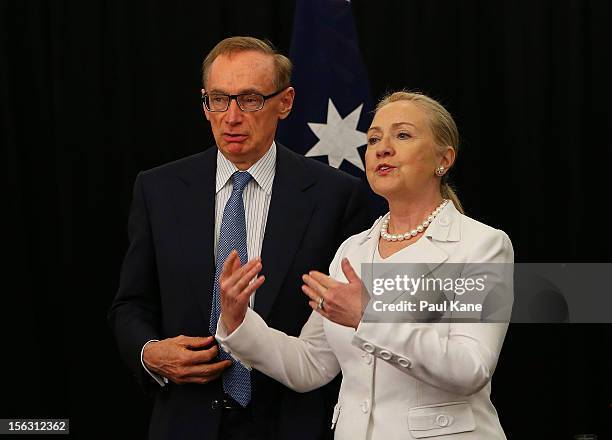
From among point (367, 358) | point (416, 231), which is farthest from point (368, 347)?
point (416, 231)

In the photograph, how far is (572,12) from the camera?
13.6 ft

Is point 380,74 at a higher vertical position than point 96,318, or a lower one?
higher

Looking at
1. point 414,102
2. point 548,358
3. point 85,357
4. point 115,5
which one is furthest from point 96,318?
point 414,102

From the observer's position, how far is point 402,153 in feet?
7.36

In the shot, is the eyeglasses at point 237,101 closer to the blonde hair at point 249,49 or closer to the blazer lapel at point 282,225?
the blonde hair at point 249,49

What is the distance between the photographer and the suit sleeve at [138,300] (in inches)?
99.8

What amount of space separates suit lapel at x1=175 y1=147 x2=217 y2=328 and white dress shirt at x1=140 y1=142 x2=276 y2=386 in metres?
0.02

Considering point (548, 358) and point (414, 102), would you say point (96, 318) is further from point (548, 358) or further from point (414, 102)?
point (414, 102)

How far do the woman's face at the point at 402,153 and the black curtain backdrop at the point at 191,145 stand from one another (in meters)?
1.88

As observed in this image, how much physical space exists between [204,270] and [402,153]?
63 cm

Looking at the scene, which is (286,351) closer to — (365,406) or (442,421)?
(365,406)

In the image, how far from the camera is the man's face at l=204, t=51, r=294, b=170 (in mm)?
2596

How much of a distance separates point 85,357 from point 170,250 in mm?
1645

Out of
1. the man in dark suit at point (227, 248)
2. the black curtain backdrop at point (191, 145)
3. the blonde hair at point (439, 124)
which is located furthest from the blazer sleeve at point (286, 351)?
the black curtain backdrop at point (191, 145)
